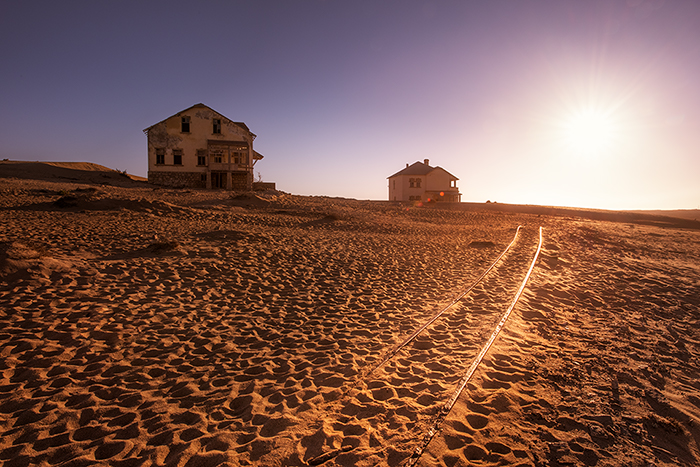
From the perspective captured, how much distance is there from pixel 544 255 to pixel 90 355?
14834mm

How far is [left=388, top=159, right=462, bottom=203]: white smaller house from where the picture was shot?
156ft

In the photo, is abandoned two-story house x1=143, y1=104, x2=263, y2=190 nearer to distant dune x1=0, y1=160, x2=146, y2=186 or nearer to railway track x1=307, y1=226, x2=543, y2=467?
distant dune x1=0, y1=160, x2=146, y2=186

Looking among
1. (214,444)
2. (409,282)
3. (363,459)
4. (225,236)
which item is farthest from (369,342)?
(225,236)

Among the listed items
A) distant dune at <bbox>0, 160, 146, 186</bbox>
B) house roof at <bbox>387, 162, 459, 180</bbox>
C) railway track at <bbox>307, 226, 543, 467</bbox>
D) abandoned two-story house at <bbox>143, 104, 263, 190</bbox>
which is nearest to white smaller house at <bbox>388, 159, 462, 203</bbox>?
house roof at <bbox>387, 162, 459, 180</bbox>

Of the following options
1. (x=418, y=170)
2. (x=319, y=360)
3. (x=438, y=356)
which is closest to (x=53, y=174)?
(x=319, y=360)

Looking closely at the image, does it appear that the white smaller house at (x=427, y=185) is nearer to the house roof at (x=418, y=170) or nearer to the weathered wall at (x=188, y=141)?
the house roof at (x=418, y=170)

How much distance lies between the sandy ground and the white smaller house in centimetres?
3756

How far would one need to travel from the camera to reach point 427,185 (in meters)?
48.2

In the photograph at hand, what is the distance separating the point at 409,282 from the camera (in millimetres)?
9344

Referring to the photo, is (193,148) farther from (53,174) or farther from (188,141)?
(53,174)

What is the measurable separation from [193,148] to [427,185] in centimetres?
3157

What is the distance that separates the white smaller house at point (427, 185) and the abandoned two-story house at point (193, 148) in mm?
24092

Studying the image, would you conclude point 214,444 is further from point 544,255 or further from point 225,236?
point 544,255

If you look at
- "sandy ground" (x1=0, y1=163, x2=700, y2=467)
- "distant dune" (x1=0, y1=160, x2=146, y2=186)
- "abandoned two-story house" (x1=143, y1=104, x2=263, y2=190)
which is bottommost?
"sandy ground" (x1=0, y1=163, x2=700, y2=467)
